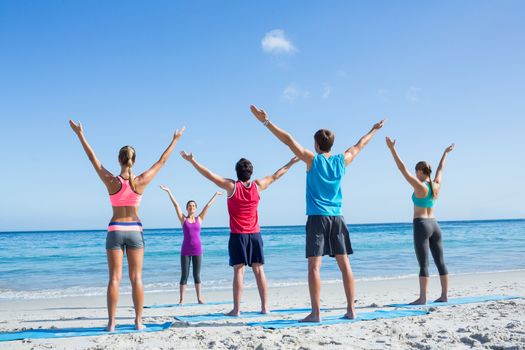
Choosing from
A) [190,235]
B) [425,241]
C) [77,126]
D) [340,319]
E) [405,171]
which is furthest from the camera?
[190,235]

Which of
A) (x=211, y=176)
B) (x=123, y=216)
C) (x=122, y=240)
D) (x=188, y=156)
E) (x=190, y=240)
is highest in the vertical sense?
(x=188, y=156)

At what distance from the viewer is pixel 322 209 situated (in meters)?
5.10

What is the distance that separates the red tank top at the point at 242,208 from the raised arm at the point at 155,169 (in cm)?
99

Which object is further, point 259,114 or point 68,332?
point 68,332

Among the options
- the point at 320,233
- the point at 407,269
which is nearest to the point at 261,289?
the point at 320,233

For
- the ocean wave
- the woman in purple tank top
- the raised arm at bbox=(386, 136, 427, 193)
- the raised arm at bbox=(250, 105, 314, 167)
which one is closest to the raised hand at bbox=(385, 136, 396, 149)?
the raised arm at bbox=(386, 136, 427, 193)

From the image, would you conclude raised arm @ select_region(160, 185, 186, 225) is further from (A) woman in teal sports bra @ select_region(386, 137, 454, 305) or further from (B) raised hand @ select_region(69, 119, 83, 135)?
(A) woman in teal sports bra @ select_region(386, 137, 454, 305)

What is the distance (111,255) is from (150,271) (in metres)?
11.2

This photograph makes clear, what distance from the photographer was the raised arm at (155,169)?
487 cm

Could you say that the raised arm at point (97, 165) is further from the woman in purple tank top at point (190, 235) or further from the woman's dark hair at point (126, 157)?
the woman in purple tank top at point (190, 235)

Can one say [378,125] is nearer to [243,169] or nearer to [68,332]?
[243,169]

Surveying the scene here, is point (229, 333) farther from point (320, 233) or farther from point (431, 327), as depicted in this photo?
point (431, 327)

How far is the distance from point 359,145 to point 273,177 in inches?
46.8

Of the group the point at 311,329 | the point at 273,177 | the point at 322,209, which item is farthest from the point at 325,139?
the point at 311,329
